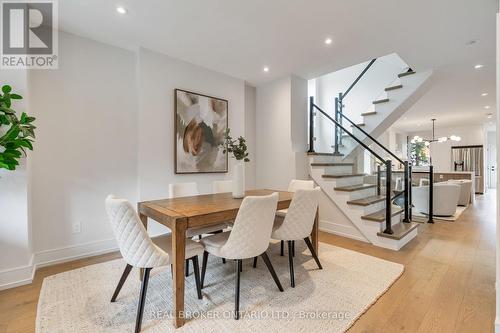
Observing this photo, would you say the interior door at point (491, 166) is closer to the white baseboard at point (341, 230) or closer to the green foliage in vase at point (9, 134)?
the white baseboard at point (341, 230)

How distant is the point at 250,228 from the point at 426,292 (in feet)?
5.61

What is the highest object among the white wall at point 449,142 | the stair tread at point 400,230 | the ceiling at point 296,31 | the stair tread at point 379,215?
the ceiling at point 296,31

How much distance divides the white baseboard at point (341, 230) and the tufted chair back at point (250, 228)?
7.14ft

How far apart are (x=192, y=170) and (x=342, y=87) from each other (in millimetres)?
3756

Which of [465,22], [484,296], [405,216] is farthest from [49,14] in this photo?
[405,216]

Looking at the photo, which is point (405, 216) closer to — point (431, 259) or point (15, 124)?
point (431, 259)

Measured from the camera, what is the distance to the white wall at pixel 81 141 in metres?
2.49

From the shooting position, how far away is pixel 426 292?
2016 millimetres

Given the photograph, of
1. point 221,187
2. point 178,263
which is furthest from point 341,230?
point 178,263

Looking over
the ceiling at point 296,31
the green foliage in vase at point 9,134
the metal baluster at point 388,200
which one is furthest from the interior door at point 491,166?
the green foliage in vase at point 9,134

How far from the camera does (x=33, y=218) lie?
7.97 feet

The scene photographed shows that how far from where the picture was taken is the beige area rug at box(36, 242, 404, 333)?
1595mm

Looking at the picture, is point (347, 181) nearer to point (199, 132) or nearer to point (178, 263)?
point (199, 132)

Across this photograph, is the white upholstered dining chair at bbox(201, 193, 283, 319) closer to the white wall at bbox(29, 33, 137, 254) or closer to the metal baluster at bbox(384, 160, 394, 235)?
the white wall at bbox(29, 33, 137, 254)
